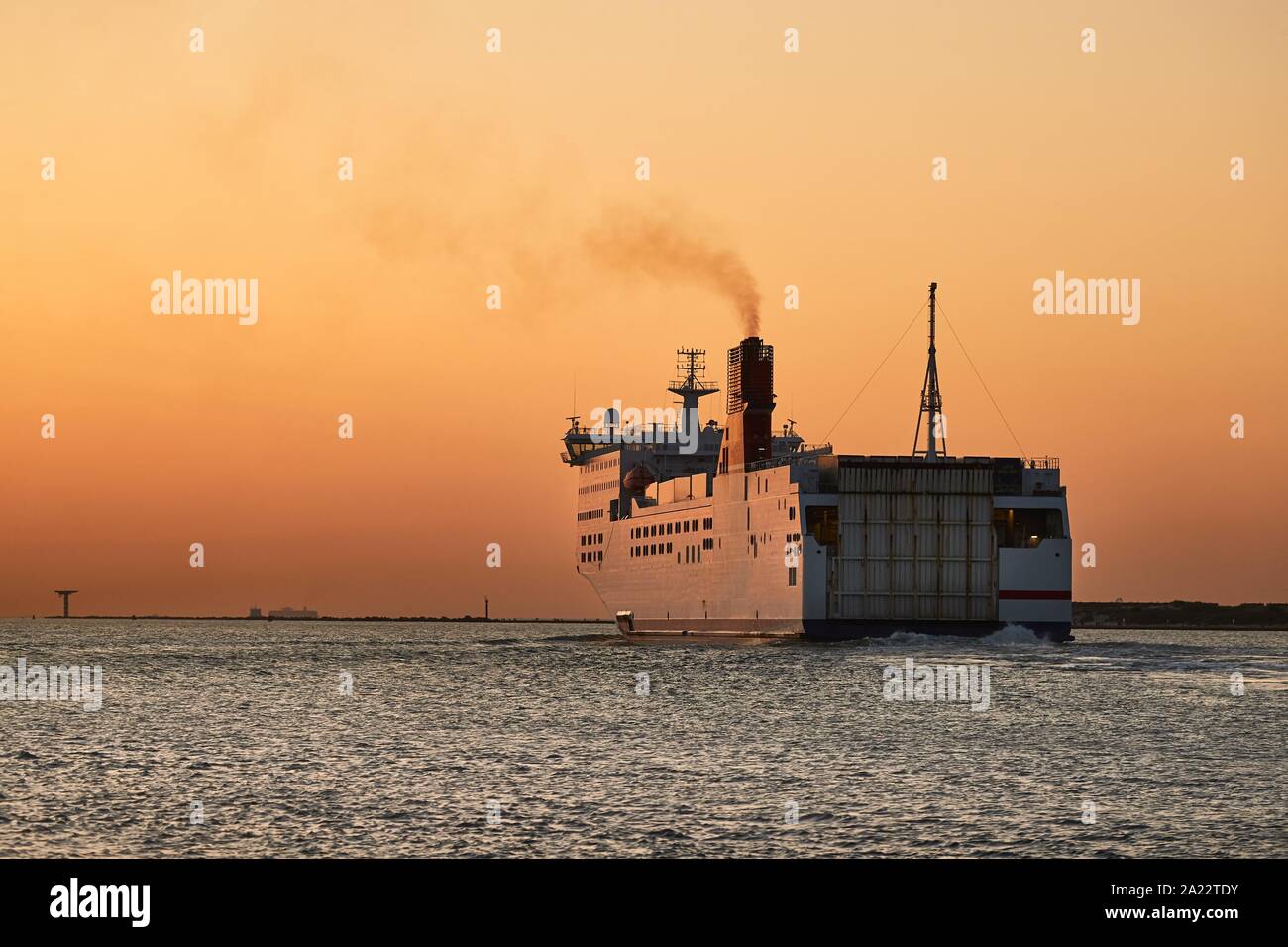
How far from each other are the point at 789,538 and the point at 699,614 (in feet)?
67.9

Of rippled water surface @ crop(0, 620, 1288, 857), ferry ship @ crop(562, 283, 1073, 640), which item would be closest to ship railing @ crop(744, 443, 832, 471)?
ferry ship @ crop(562, 283, 1073, 640)

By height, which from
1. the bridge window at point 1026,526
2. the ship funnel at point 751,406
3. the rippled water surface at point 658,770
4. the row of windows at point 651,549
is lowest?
the rippled water surface at point 658,770

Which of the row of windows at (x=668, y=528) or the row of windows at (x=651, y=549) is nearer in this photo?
the row of windows at (x=668, y=528)

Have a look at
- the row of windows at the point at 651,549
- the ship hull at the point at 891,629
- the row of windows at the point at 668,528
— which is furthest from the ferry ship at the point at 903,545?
the row of windows at the point at 651,549

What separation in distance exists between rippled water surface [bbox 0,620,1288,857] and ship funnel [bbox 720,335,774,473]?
3546 cm

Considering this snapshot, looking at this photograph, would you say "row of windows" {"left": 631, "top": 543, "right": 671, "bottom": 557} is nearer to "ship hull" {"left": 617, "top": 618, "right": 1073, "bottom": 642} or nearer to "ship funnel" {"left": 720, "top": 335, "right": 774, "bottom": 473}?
"ship funnel" {"left": 720, "top": 335, "right": 774, "bottom": 473}

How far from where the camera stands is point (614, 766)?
35.4 meters

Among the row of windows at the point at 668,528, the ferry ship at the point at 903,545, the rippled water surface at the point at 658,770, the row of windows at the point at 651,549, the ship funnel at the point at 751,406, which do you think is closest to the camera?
the rippled water surface at the point at 658,770

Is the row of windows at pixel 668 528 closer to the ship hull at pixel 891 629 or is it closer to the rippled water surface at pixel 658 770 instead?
the ship hull at pixel 891 629

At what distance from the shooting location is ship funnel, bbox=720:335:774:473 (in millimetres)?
104625

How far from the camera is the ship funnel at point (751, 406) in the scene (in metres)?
105

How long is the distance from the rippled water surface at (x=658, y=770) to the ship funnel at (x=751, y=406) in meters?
35.5
